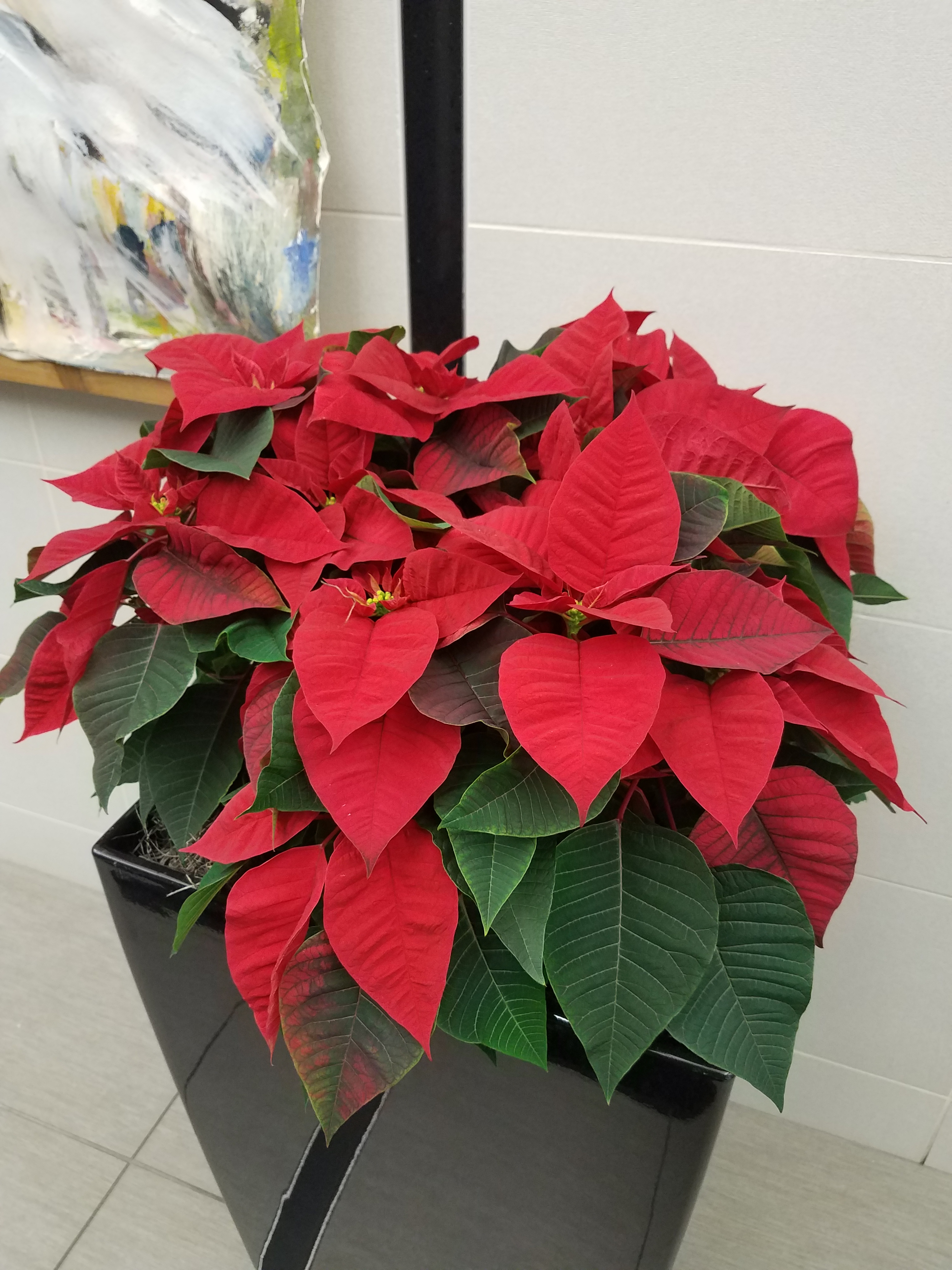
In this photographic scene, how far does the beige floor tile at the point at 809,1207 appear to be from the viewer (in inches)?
41.0

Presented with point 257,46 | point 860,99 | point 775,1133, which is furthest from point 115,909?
point 775,1133

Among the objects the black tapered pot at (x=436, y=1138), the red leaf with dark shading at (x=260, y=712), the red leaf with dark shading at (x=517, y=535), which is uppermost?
the red leaf with dark shading at (x=517, y=535)

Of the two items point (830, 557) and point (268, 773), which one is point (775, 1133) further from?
point (268, 773)

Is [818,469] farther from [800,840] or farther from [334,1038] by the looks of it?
[334,1038]

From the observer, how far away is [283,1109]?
0.69 meters

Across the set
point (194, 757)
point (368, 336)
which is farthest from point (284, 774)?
point (368, 336)

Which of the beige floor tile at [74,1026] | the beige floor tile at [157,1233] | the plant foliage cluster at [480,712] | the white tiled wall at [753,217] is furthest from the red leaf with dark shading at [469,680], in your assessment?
the beige floor tile at [74,1026]

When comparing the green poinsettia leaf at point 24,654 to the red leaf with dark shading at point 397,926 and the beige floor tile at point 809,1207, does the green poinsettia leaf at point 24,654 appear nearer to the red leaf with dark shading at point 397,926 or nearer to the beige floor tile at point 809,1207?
the red leaf with dark shading at point 397,926

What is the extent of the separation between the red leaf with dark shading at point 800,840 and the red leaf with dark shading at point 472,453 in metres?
0.25

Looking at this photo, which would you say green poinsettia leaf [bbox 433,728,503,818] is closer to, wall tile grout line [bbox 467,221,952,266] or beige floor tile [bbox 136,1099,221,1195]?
wall tile grout line [bbox 467,221,952,266]

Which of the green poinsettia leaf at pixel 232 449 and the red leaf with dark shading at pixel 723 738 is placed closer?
the red leaf with dark shading at pixel 723 738

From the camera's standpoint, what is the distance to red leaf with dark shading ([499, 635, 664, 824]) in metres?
0.41

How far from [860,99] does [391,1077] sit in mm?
812

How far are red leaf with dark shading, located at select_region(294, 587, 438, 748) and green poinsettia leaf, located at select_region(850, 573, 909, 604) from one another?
39cm
